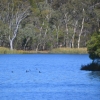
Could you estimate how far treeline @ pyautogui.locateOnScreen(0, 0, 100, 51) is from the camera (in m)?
91.2

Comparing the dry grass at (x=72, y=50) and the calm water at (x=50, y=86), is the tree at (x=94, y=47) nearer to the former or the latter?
the calm water at (x=50, y=86)

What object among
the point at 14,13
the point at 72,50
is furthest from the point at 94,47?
the point at 14,13

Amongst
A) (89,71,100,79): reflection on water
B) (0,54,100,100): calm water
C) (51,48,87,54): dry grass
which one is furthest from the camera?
(51,48,87,54): dry grass

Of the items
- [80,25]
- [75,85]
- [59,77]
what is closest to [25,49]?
[80,25]

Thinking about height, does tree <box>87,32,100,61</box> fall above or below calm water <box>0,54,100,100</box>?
above

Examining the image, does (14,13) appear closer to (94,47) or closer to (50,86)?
(94,47)

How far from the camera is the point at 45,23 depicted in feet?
310

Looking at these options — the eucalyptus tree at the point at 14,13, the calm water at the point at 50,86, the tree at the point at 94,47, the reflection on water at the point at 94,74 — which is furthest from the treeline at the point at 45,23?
the calm water at the point at 50,86

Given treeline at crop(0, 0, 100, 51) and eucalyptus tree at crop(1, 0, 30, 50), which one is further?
treeline at crop(0, 0, 100, 51)

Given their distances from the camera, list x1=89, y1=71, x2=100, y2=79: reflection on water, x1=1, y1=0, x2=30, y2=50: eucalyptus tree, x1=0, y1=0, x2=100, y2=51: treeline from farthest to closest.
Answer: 1. x1=0, y1=0, x2=100, y2=51: treeline
2. x1=1, y1=0, x2=30, y2=50: eucalyptus tree
3. x1=89, y1=71, x2=100, y2=79: reflection on water

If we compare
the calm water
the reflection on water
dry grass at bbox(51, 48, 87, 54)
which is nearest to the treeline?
dry grass at bbox(51, 48, 87, 54)

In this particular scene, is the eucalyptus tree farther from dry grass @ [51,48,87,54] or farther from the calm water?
the calm water

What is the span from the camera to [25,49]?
94.2 meters

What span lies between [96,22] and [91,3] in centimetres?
355
